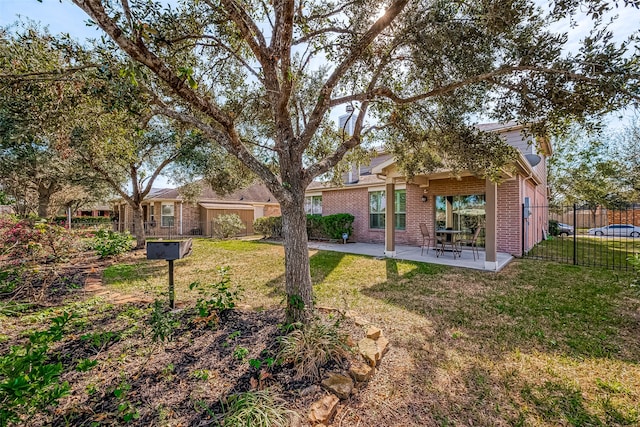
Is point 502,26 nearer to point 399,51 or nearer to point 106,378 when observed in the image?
point 399,51

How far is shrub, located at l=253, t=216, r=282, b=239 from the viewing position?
55.6ft

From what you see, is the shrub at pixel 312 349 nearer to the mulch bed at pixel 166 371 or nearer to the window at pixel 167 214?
the mulch bed at pixel 166 371

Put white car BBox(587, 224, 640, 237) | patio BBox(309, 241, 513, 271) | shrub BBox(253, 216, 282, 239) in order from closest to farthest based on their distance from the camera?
Result: 1. patio BBox(309, 241, 513, 271)
2. shrub BBox(253, 216, 282, 239)
3. white car BBox(587, 224, 640, 237)

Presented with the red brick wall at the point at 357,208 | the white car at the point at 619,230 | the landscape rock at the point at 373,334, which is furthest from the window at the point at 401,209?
the white car at the point at 619,230

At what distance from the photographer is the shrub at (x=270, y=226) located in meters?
17.0

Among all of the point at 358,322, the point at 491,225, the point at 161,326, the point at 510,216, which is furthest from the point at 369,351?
the point at 510,216

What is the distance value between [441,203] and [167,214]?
64.1 feet

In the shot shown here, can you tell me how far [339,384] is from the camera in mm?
2701

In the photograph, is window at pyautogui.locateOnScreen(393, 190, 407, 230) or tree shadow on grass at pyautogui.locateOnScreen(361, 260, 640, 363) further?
window at pyautogui.locateOnScreen(393, 190, 407, 230)

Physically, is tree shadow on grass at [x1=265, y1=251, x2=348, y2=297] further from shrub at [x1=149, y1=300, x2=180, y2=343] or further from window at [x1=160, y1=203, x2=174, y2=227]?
window at [x1=160, y1=203, x2=174, y2=227]

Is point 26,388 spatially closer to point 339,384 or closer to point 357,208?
point 339,384

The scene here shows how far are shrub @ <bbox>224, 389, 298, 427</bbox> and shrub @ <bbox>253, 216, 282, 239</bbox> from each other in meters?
14.4

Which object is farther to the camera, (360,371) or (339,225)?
(339,225)

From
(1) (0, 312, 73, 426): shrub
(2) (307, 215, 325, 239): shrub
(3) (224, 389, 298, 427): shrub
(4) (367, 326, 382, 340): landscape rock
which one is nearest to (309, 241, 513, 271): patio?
(2) (307, 215, 325, 239): shrub
